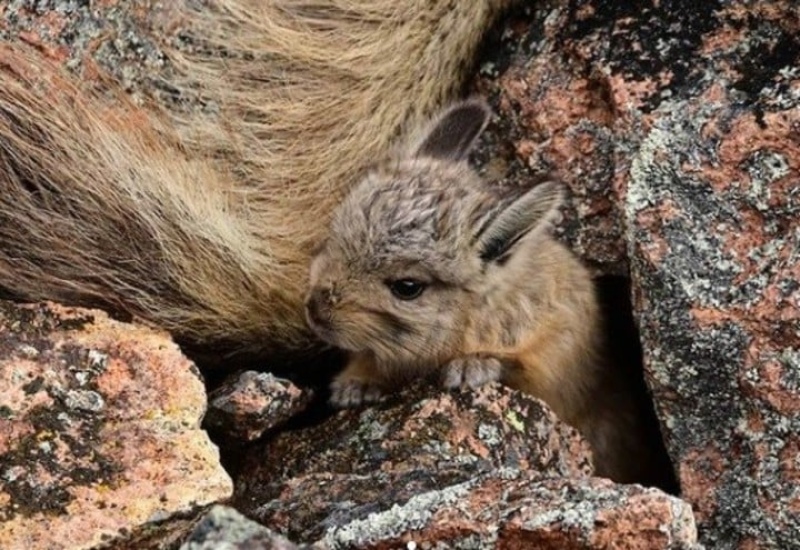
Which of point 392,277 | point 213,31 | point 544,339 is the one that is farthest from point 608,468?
point 213,31

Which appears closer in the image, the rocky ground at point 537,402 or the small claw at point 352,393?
the rocky ground at point 537,402

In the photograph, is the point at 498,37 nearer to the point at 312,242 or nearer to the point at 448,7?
the point at 448,7

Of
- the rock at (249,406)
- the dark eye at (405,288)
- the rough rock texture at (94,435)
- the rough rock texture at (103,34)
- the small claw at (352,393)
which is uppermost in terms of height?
the rough rock texture at (103,34)

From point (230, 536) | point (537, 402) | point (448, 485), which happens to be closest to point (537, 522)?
point (448, 485)

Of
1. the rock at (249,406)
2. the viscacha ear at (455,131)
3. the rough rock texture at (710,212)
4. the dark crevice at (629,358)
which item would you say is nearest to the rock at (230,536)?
the rock at (249,406)

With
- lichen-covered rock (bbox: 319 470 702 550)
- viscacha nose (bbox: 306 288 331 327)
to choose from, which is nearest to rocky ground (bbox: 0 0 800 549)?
lichen-covered rock (bbox: 319 470 702 550)

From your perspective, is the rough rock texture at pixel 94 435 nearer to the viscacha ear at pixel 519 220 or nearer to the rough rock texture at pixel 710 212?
the viscacha ear at pixel 519 220

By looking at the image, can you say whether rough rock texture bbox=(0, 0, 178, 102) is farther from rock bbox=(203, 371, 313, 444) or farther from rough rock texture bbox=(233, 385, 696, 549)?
rough rock texture bbox=(233, 385, 696, 549)
